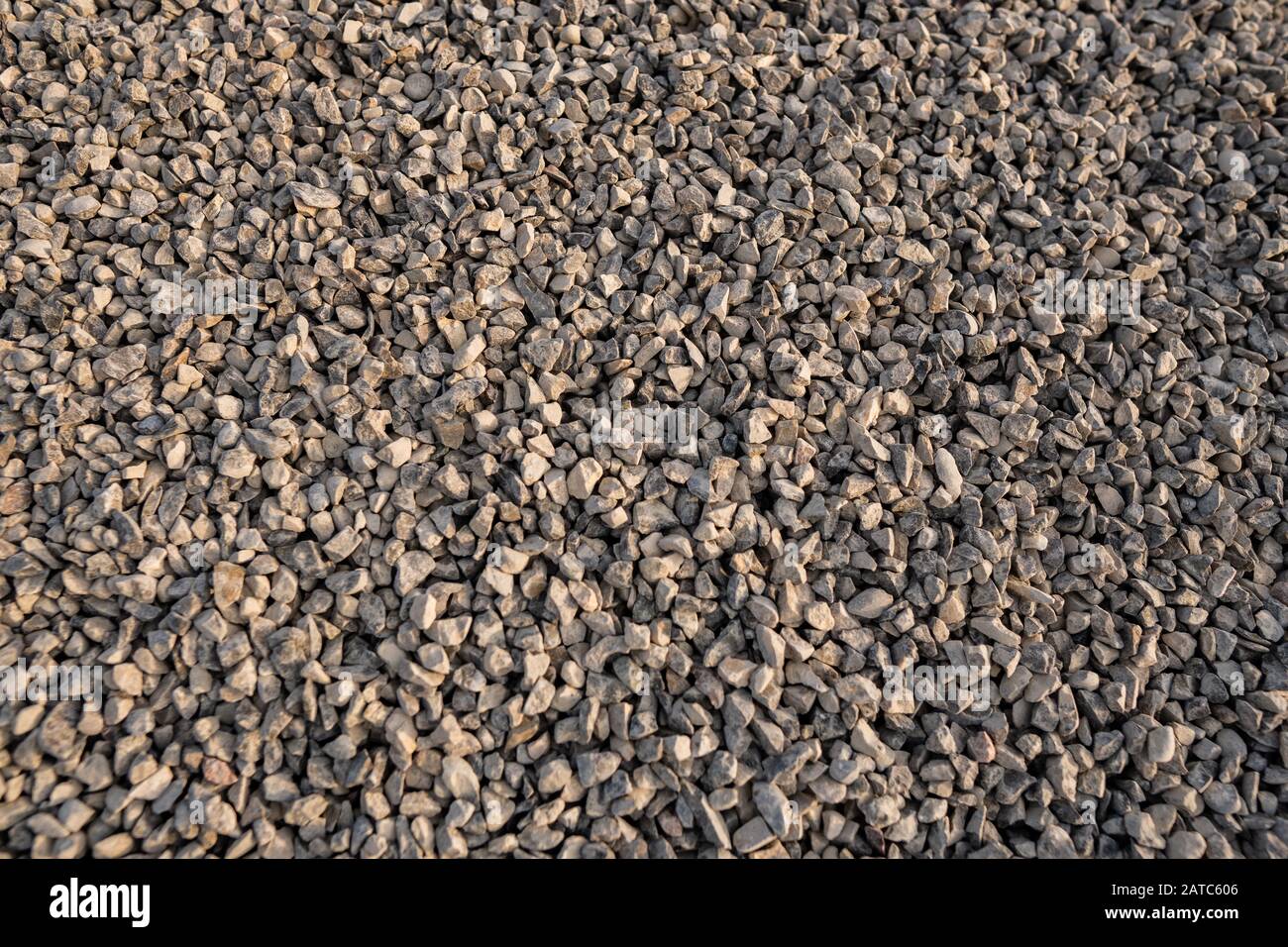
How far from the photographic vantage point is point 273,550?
2.77m

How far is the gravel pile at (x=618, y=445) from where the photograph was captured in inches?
102

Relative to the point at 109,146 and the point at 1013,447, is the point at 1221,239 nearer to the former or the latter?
the point at 1013,447

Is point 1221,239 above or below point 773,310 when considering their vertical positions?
above

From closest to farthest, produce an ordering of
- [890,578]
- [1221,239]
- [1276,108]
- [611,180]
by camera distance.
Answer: [890,578] < [611,180] < [1221,239] < [1276,108]

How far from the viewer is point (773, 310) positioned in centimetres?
319

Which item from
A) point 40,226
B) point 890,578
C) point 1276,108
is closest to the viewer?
point 890,578

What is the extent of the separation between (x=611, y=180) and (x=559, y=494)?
1.21m

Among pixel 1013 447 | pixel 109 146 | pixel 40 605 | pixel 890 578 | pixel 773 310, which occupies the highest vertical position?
pixel 109 146

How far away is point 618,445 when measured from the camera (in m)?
2.93

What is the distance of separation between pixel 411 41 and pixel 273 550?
6.64 feet

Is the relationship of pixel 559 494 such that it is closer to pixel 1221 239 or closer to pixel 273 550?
pixel 273 550

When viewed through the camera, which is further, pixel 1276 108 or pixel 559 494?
pixel 1276 108

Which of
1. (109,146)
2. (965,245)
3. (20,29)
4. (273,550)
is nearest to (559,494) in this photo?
(273,550)

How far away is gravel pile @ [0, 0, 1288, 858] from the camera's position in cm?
260
